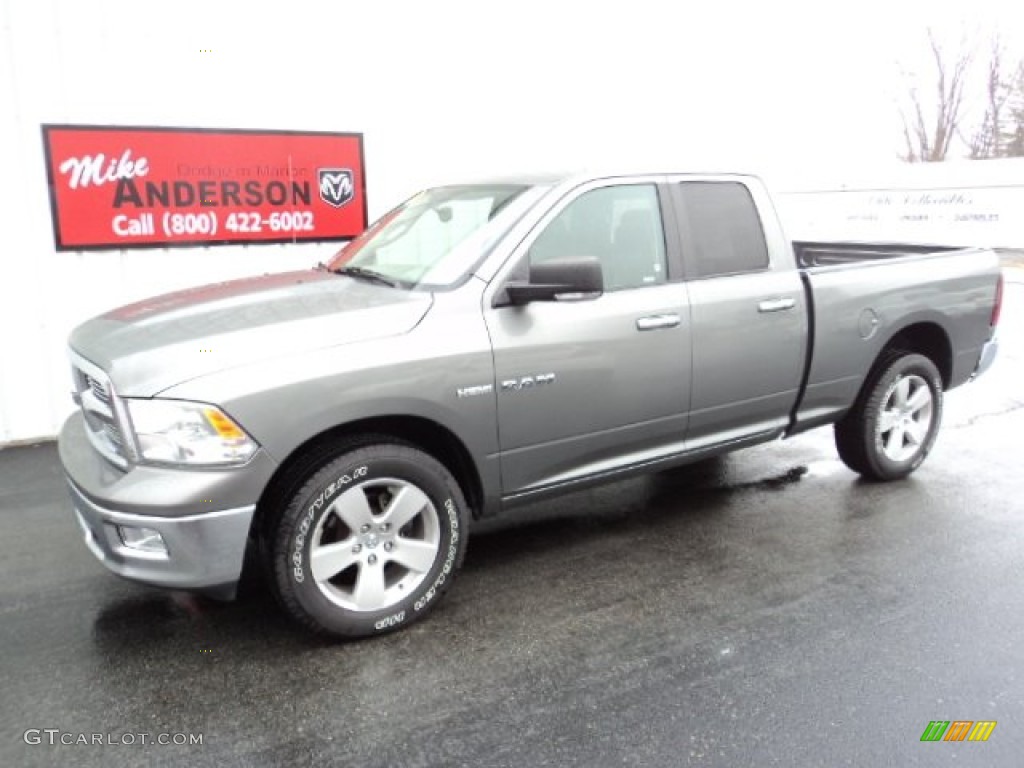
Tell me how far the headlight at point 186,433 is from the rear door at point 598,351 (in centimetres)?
112

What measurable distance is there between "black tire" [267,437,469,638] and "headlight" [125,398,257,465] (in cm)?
34

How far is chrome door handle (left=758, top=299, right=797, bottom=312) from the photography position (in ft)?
14.4

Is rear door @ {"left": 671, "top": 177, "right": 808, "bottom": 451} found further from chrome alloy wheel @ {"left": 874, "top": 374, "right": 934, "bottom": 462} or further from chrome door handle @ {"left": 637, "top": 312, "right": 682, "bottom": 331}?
chrome alloy wheel @ {"left": 874, "top": 374, "right": 934, "bottom": 462}

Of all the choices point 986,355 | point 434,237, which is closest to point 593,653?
point 434,237

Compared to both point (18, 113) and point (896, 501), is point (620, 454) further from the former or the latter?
point (18, 113)

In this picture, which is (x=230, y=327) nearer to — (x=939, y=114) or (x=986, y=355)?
(x=986, y=355)

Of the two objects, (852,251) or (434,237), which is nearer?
(434,237)

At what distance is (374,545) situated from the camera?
134 inches

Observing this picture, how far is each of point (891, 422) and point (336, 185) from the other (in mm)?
4575

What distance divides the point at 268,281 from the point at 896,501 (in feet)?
12.3

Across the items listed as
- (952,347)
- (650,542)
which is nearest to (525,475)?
(650,542)

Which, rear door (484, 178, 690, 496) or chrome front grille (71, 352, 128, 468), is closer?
chrome front grille (71, 352, 128, 468)

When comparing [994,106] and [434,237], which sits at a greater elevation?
[994,106]

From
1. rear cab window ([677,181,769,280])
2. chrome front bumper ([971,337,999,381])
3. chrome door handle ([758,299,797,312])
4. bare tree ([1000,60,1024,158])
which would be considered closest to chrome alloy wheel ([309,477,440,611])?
rear cab window ([677,181,769,280])
